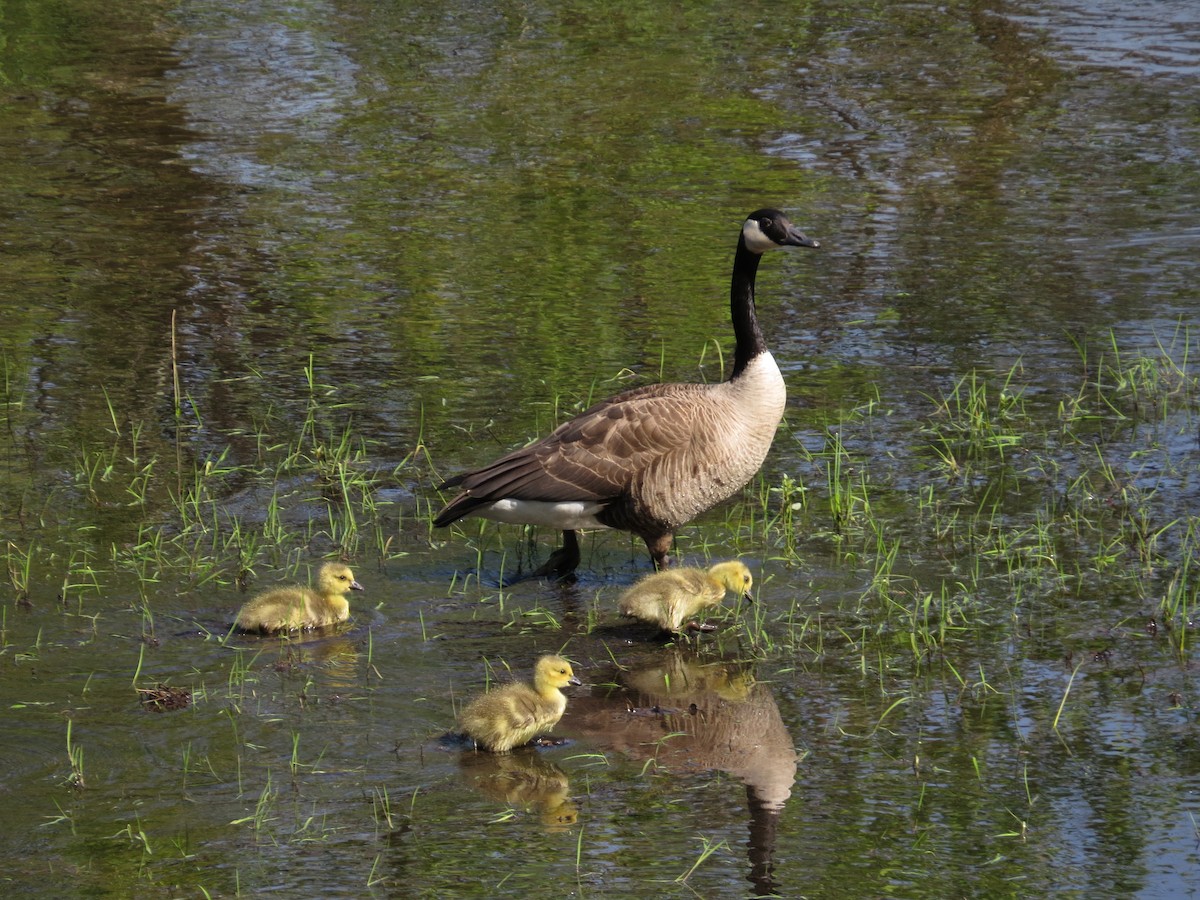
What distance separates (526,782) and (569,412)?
4.10m

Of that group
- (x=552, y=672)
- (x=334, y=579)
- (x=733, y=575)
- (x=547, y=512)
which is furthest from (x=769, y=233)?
(x=552, y=672)

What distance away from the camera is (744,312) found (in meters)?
8.54

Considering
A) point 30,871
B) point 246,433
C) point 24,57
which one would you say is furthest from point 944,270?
point 24,57

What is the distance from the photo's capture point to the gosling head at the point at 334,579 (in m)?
7.25

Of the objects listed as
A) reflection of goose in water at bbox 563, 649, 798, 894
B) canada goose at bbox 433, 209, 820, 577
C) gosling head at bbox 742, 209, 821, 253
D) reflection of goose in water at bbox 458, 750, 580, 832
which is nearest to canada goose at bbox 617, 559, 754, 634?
reflection of goose in water at bbox 563, 649, 798, 894

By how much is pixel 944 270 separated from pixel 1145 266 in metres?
1.39

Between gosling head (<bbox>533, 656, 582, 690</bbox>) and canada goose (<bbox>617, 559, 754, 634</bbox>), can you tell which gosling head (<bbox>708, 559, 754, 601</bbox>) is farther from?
gosling head (<bbox>533, 656, 582, 690</bbox>)

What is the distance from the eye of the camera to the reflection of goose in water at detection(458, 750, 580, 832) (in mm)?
5730

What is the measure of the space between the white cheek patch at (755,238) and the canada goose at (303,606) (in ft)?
9.06

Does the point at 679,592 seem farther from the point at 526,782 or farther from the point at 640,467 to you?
the point at 526,782

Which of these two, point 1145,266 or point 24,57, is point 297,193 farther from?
point 1145,266

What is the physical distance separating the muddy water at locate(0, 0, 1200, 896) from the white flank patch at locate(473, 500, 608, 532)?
13.8 inches

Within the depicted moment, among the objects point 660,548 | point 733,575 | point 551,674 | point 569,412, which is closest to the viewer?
point 551,674

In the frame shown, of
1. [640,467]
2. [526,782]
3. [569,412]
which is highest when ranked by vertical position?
[640,467]
